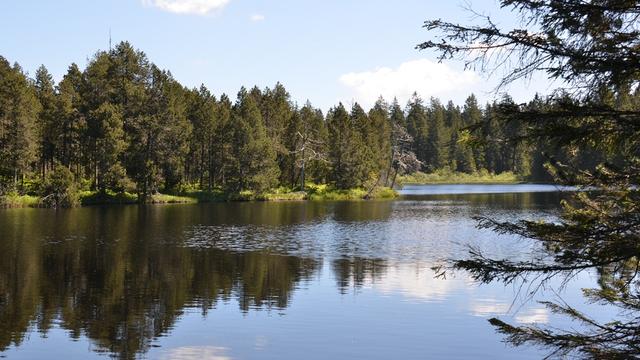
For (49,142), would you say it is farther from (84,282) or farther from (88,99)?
(84,282)

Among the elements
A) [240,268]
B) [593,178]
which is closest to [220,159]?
[240,268]

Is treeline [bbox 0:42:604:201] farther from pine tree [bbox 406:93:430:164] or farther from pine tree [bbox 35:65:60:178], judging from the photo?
pine tree [bbox 406:93:430:164]

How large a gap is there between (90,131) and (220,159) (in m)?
18.9

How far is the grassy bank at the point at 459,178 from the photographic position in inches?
6329

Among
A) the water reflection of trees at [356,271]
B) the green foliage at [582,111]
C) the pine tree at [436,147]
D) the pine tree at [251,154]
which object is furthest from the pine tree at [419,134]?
the green foliage at [582,111]

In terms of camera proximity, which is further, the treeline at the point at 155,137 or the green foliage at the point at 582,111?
the treeline at the point at 155,137

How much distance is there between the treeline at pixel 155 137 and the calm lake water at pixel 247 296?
88.4ft

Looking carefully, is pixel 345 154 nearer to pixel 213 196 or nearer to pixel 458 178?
pixel 213 196

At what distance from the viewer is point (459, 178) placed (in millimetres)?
163750

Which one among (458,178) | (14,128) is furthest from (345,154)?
(458,178)

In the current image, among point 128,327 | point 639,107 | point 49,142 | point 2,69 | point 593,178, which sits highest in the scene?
point 2,69

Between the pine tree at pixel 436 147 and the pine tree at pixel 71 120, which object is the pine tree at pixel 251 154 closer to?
the pine tree at pixel 71 120

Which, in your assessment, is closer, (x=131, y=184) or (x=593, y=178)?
(x=593, y=178)

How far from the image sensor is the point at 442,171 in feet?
544
